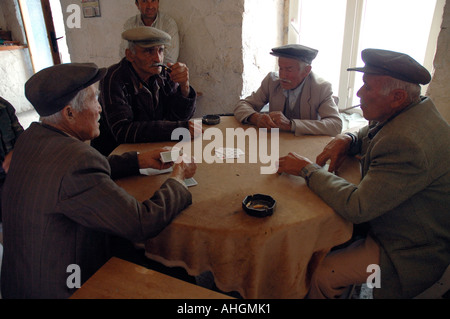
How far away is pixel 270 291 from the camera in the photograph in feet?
4.39

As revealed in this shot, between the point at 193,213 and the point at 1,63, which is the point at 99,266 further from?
the point at 1,63

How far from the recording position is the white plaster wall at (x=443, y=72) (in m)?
2.86

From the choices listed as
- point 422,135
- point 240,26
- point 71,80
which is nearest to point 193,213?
point 71,80

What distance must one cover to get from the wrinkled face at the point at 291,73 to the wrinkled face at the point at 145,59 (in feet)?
3.07

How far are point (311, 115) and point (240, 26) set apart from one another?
1664 millimetres

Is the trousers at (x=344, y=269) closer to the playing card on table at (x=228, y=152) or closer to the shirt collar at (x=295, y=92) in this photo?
the playing card on table at (x=228, y=152)

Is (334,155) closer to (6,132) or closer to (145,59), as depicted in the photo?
(145,59)

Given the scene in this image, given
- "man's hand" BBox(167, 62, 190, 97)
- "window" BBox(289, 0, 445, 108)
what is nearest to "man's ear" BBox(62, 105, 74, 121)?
"man's hand" BBox(167, 62, 190, 97)

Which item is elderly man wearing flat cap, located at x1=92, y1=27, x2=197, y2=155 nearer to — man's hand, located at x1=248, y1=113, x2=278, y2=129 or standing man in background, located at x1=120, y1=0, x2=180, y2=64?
man's hand, located at x1=248, y1=113, x2=278, y2=129

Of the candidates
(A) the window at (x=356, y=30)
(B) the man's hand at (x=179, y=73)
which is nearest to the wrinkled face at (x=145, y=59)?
(B) the man's hand at (x=179, y=73)

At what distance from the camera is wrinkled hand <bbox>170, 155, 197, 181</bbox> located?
5.00 ft

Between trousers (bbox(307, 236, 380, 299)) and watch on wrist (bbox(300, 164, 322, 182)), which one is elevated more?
watch on wrist (bbox(300, 164, 322, 182))

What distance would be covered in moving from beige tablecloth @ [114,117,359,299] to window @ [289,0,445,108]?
317cm

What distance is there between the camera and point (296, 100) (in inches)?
103
